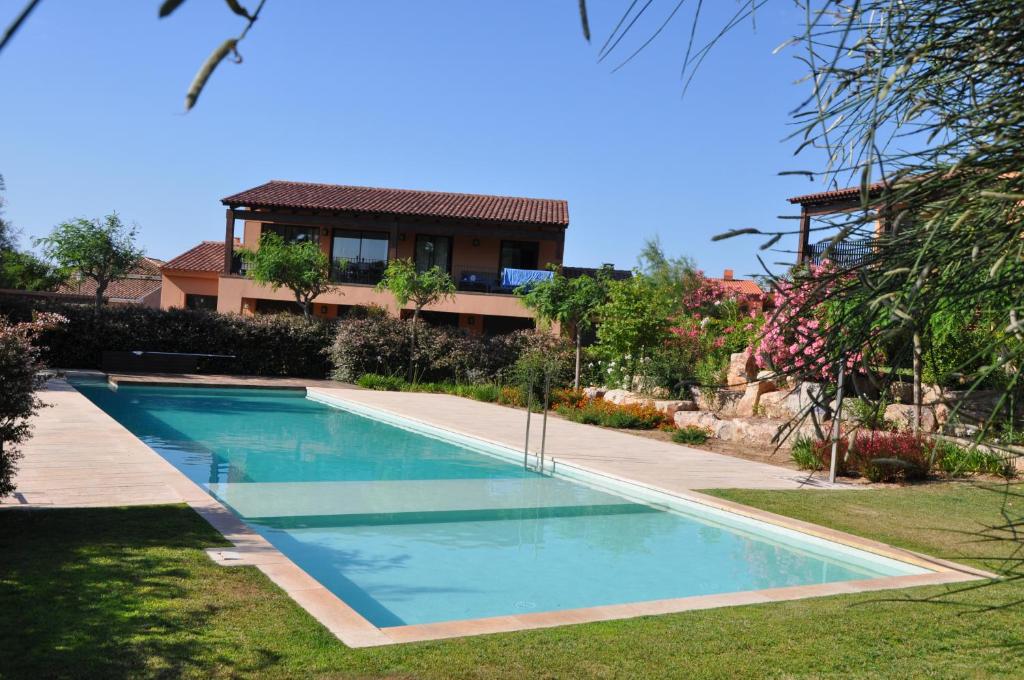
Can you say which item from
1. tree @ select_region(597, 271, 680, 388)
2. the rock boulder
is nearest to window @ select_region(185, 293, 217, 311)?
tree @ select_region(597, 271, 680, 388)

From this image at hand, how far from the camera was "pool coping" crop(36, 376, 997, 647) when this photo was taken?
4.96 m

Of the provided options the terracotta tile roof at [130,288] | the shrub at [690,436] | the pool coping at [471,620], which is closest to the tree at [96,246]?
the shrub at [690,436]

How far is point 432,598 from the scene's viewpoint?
6961mm

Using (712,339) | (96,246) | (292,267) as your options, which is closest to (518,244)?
(292,267)

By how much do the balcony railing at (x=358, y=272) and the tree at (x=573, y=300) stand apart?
1023 cm

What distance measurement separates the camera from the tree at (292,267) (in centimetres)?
2573

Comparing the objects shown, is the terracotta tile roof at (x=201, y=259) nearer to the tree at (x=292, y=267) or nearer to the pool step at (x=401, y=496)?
the tree at (x=292, y=267)

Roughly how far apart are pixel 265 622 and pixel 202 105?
414 centimetres

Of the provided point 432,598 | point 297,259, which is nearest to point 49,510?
point 432,598

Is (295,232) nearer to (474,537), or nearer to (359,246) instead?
(359,246)

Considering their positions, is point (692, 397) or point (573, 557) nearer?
point (573, 557)

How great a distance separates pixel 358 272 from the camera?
32250mm

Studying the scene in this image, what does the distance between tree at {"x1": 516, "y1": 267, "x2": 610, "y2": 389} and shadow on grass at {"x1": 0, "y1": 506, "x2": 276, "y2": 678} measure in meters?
15.9

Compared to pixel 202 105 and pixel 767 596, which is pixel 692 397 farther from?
pixel 202 105
